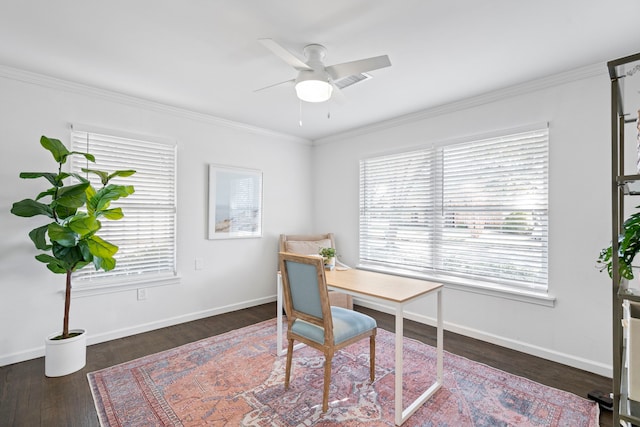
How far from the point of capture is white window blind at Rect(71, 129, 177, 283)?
3.10m

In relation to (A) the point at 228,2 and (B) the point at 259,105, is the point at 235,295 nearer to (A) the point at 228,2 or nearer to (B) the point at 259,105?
(B) the point at 259,105

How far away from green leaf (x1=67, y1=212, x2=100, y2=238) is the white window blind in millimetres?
729

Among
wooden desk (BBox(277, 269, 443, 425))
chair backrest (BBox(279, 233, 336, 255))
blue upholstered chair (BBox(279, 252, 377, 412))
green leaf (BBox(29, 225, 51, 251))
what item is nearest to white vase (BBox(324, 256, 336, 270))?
wooden desk (BBox(277, 269, 443, 425))

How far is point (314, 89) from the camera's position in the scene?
7.17 feet

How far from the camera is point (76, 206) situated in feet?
8.00

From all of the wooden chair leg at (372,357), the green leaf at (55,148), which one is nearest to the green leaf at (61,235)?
the green leaf at (55,148)

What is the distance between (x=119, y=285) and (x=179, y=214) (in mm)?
950

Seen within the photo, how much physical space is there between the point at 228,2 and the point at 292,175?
3.10 metres

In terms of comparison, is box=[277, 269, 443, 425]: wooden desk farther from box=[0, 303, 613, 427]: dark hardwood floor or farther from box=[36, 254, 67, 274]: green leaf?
box=[36, 254, 67, 274]: green leaf

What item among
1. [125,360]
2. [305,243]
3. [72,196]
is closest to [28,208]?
[72,196]

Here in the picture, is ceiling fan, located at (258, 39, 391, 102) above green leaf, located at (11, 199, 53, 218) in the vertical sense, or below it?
above

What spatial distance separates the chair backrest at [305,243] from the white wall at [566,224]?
1.80m

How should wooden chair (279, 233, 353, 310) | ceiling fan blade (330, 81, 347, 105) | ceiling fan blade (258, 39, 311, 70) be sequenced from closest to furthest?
ceiling fan blade (258, 39, 311, 70) → ceiling fan blade (330, 81, 347, 105) → wooden chair (279, 233, 353, 310)

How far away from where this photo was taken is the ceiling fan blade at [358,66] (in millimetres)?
1936
